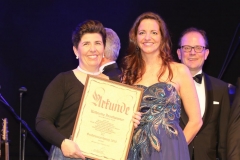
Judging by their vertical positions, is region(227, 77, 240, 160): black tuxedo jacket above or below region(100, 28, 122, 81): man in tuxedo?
below

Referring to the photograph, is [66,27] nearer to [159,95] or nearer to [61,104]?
[61,104]

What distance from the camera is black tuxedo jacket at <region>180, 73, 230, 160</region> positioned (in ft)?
12.6

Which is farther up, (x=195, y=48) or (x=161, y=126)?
(x=195, y=48)

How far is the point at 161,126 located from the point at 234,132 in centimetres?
99

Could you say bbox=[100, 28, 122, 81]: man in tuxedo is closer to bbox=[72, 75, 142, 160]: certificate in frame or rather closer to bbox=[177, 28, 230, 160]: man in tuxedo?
bbox=[177, 28, 230, 160]: man in tuxedo

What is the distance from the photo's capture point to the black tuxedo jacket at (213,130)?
3.83 m

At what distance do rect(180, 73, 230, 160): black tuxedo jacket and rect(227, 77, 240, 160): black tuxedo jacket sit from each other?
39mm

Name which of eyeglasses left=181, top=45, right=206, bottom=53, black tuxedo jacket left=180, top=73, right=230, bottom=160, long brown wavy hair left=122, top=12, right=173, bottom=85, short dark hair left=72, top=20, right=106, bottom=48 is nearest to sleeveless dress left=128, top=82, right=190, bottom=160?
long brown wavy hair left=122, top=12, right=173, bottom=85

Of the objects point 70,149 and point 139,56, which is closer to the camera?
point 70,149

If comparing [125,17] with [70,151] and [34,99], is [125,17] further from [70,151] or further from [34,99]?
[70,151]

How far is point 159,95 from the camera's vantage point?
9.99ft

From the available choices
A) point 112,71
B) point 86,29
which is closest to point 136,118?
point 86,29

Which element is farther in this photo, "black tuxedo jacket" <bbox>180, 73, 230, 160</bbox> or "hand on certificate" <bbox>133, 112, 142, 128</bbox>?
"black tuxedo jacket" <bbox>180, 73, 230, 160</bbox>

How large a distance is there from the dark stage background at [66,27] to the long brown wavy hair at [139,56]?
256 centimetres
